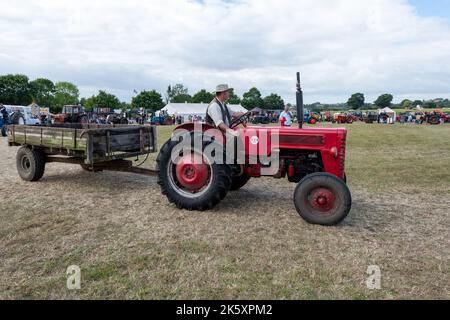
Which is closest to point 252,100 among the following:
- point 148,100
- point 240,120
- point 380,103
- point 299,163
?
point 148,100

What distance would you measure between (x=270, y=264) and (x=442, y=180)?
200 inches

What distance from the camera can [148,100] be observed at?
223 ft

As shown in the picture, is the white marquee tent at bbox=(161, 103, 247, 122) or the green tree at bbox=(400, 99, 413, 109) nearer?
the white marquee tent at bbox=(161, 103, 247, 122)

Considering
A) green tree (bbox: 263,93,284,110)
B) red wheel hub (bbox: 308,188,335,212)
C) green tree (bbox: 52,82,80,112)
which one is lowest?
red wheel hub (bbox: 308,188,335,212)

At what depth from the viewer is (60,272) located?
2.93 metres

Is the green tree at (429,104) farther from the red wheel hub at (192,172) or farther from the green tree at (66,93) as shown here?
the red wheel hub at (192,172)

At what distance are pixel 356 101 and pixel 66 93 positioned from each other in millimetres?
76285

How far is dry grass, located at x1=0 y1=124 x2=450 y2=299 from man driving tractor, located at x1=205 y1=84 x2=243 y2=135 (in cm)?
111

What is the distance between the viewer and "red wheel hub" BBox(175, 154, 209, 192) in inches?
179

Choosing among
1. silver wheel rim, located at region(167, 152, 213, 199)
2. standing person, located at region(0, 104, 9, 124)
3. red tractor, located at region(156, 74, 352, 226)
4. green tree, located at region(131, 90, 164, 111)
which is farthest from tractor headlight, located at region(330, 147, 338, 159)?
green tree, located at region(131, 90, 164, 111)

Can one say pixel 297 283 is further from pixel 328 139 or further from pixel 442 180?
pixel 442 180

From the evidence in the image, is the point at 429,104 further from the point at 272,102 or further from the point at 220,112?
the point at 220,112

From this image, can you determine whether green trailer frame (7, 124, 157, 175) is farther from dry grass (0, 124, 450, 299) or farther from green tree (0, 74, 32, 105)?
green tree (0, 74, 32, 105)
